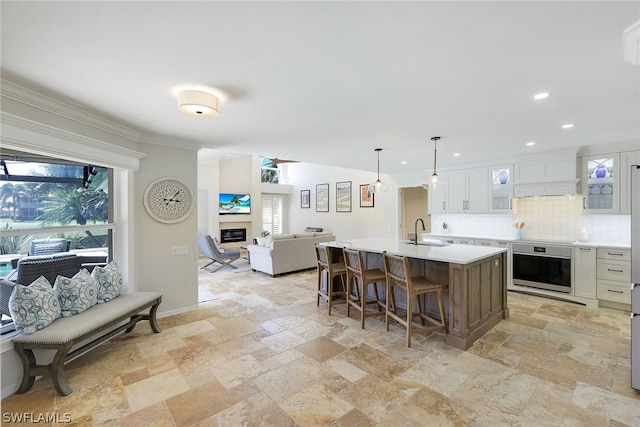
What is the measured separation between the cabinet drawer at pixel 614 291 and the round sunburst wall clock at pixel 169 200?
6.03m

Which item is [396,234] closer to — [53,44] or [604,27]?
[604,27]

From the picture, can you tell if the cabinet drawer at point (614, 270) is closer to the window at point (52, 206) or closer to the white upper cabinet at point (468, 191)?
the white upper cabinet at point (468, 191)

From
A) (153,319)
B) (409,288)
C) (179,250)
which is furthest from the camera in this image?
(179,250)

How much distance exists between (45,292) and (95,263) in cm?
→ 98

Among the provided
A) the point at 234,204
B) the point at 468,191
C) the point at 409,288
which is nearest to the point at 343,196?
the point at 234,204

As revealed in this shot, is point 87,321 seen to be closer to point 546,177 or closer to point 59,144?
point 59,144

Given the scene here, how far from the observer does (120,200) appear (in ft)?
11.9

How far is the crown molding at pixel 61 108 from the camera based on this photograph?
7.36ft

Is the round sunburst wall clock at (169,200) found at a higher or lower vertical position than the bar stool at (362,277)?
higher

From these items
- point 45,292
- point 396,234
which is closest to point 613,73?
point 45,292

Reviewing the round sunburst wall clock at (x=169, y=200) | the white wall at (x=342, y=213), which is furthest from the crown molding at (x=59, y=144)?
the white wall at (x=342, y=213)

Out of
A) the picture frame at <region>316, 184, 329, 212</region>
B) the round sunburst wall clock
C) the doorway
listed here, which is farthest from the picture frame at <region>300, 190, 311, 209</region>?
the round sunburst wall clock

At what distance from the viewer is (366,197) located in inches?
354

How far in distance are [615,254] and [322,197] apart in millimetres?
7705
